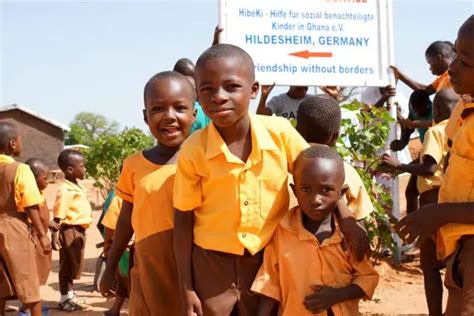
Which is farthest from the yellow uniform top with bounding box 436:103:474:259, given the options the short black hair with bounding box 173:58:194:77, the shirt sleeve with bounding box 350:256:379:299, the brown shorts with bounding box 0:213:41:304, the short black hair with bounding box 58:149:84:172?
the short black hair with bounding box 58:149:84:172

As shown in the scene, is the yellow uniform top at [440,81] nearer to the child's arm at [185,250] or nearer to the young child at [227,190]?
the young child at [227,190]

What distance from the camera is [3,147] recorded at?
519 cm

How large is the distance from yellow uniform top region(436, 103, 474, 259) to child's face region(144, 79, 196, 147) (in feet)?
3.77

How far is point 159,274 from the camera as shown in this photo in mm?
2789

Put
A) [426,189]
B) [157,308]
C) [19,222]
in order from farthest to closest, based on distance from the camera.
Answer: [19,222], [426,189], [157,308]

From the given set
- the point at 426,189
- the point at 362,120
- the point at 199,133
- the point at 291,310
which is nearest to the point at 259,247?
the point at 291,310

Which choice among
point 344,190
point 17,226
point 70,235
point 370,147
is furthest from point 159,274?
point 70,235

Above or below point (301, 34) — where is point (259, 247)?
below

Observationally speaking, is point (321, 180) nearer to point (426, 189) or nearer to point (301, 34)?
point (426, 189)

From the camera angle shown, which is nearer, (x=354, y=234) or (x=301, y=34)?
(x=354, y=234)

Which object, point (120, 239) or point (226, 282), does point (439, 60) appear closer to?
point (120, 239)

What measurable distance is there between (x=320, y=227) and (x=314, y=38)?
3.60 metres

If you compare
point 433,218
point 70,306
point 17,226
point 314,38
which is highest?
point 314,38

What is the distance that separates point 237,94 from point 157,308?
104 cm
